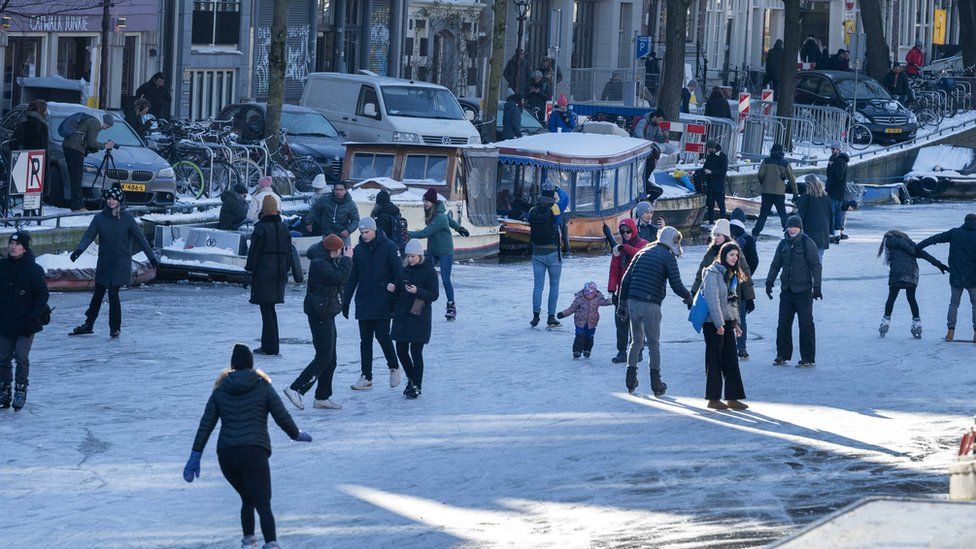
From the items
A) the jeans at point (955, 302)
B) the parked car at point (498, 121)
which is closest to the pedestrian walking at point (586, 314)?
the jeans at point (955, 302)

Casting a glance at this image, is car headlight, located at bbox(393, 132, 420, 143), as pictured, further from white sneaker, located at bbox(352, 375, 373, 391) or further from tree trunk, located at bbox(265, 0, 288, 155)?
white sneaker, located at bbox(352, 375, 373, 391)

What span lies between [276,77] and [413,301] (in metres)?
15.9

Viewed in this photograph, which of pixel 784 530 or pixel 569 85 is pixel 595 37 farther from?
pixel 784 530

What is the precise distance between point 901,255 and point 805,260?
2.37 m

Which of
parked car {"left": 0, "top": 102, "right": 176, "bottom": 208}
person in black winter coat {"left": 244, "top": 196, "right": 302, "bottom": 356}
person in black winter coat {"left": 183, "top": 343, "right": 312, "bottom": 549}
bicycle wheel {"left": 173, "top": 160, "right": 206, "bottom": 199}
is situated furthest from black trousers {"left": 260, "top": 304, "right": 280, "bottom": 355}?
bicycle wheel {"left": 173, "top": 160, "right": 206, "bottom": 199}

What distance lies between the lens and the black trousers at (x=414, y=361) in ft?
52.0

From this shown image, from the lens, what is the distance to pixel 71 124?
2530cm

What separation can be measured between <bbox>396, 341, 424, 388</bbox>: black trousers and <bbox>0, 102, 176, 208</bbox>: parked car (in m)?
10.6

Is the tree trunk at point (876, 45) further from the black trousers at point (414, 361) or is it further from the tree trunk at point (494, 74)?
the black trousers at point (414, 361)

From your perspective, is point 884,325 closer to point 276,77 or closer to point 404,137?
point 276,77

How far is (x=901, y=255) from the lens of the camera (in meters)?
20.1

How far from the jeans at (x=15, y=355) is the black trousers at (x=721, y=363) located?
5680 millimetres

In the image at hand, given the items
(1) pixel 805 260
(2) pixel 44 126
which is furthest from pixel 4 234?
(1) pixel 805 260

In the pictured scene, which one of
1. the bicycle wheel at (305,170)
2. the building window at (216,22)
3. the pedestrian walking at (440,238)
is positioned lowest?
the pedestrian walking at (440,238)
